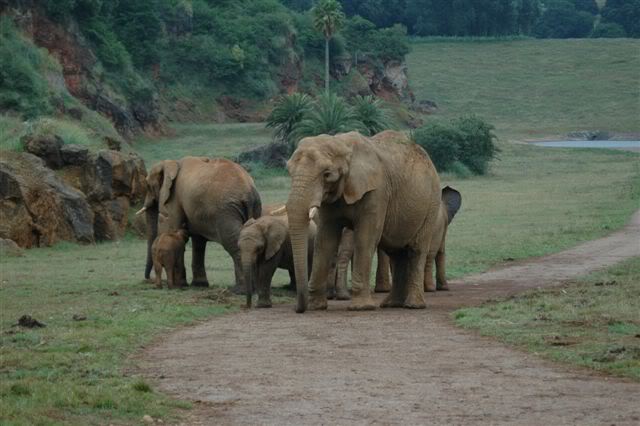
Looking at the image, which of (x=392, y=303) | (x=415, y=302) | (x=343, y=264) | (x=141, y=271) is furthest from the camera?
(x=141, y=271)

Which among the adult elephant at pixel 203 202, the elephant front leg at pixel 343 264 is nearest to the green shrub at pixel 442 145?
the adult elephant at pixel 203 202

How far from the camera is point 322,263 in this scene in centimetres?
1741

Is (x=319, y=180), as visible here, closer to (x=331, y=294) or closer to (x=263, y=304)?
(x=263, y=304)

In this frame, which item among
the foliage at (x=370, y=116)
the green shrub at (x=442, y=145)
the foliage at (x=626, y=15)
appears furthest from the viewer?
the foliage at (x=626, y=15)

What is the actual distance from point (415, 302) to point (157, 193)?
5378 mm

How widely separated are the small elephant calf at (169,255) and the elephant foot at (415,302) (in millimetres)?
3733

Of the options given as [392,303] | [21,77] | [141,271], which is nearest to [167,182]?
[141,271]

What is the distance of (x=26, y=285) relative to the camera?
20.6 metres

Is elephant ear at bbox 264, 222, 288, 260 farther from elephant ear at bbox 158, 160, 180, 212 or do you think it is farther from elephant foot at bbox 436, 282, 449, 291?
elephant foot at bbox 436, 282, 449, 291

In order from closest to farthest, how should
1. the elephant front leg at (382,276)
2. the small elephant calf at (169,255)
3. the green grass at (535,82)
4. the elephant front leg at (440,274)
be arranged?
the small elephant calf at (169,255)
the elephant front leg at (382,276)
the elephant front leg at (440,274)
the green grass at (535,82)

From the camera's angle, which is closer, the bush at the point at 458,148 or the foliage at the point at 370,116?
the foliage at the point at 370,116

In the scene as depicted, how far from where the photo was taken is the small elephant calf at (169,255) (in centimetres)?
2000

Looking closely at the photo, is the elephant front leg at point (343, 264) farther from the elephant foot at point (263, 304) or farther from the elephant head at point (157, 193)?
the elephant head at point (157, 193)

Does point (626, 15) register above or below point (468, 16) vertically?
below
